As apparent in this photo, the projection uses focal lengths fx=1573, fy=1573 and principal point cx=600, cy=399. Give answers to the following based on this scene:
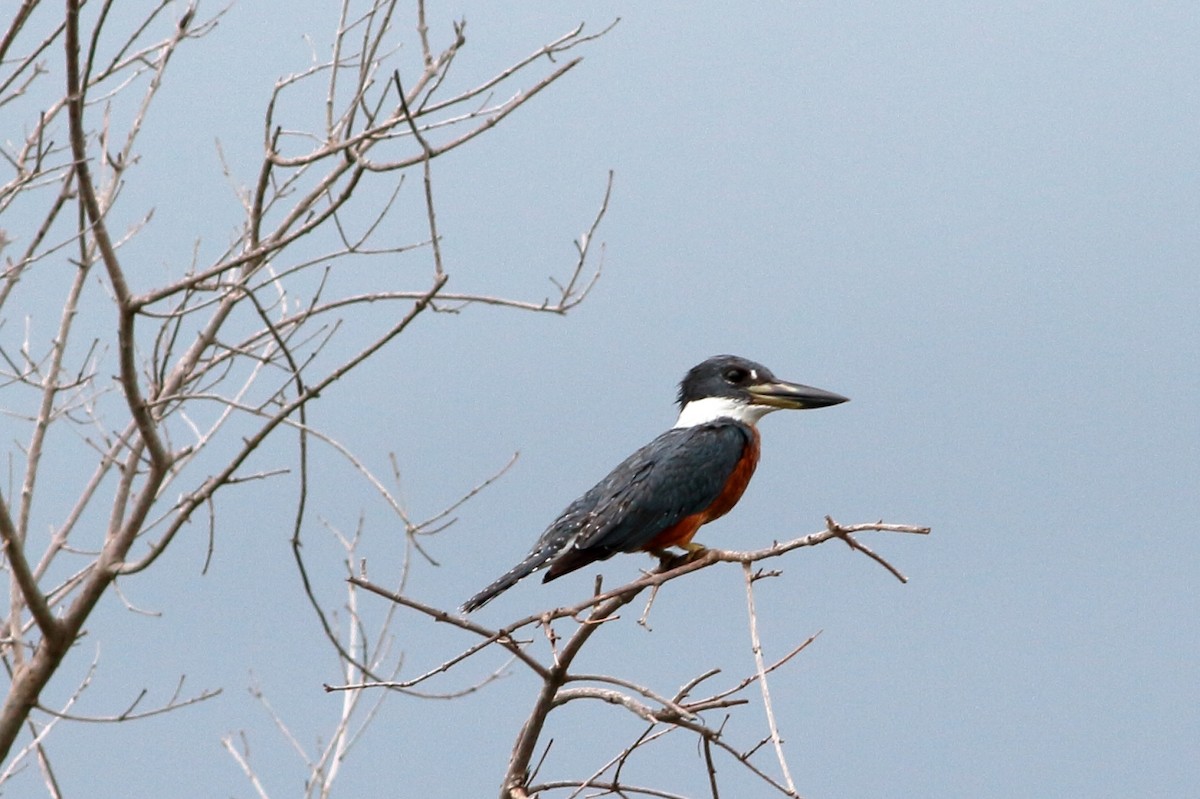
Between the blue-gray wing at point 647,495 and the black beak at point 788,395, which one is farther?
the black beak at point 788,395

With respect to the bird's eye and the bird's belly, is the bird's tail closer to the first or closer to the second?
the bird's belly

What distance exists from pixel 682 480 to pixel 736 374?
97 cm

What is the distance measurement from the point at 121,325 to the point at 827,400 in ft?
10.9

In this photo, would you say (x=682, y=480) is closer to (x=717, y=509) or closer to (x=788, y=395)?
(x=717, y=509)

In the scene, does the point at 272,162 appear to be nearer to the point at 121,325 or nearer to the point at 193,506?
the point at 121,325

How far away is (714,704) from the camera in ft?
13.1

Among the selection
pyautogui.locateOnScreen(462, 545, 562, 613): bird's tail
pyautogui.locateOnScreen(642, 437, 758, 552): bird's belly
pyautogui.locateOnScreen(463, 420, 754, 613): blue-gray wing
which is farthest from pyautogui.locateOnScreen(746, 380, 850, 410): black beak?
pyautogui.locateOnScreen(462, 545, 562, 613): bird's tail

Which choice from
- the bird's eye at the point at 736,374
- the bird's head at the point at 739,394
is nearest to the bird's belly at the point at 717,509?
the bird's head at the point at 739,394

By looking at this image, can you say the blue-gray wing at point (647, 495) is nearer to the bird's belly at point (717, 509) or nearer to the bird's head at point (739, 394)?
the bird's belly at point (717, 509)

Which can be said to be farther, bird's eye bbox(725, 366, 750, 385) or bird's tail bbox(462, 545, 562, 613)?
bird's eye bbox(725, 366, 750, 385)

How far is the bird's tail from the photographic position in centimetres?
595

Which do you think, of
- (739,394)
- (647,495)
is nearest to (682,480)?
(647,495)

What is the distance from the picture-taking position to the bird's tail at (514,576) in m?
5.95

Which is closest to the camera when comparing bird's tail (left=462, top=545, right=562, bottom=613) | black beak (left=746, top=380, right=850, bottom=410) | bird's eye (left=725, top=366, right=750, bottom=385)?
bird's tail (left=462, top=545, right=562, bottom=613)
